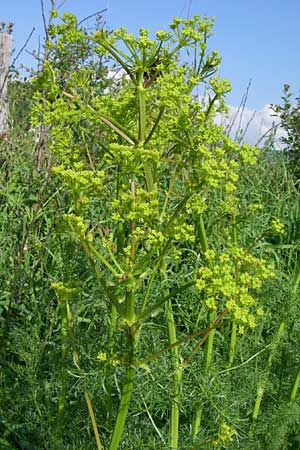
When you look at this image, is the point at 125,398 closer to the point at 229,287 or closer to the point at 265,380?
the point at 229,287

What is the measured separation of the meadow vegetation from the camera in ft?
6.38

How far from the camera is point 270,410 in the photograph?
2963mm

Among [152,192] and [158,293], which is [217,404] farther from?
[152,192]

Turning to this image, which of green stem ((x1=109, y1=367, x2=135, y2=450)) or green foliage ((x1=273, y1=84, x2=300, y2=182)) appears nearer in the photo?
green stem ((x1=109, y1=367, x2=135, y2=450))

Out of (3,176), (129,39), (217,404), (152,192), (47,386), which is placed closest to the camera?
(152,192)

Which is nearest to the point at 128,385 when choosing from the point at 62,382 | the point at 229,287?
the point at 229,287

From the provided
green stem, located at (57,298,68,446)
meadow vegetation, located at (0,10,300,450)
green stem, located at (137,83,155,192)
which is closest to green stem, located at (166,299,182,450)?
meadow vegetation, located at (0,10,300,450)

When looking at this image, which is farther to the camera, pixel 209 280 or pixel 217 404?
pixel 217 404

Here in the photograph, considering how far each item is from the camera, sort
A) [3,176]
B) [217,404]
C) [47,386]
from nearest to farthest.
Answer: [217,404], [47,386], [3,176]

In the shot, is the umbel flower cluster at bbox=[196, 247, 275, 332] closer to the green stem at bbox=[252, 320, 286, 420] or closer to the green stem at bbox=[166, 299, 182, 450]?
the green stem at bbox=[166, 299, 182, 450]

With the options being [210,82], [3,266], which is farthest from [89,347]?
Result: [3,266]

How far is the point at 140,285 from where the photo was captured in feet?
9.33

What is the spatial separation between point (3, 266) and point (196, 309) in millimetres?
1141

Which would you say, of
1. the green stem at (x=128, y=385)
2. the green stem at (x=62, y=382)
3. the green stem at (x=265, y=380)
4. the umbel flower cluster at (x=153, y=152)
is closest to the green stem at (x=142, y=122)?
the umbel flower cluster at (x=153, y=152)
